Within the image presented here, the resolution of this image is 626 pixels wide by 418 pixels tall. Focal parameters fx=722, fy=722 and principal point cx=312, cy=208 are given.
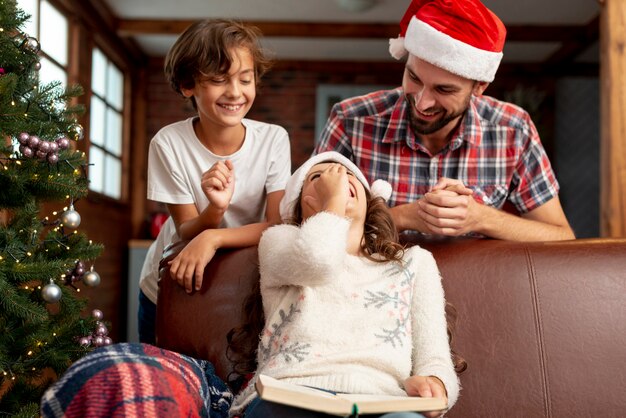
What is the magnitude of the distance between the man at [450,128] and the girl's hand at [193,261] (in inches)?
26.8

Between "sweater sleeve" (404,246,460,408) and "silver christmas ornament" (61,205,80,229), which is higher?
"silver christmas ornament" (61,205,80,229)

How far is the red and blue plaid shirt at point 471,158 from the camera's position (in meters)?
2.24

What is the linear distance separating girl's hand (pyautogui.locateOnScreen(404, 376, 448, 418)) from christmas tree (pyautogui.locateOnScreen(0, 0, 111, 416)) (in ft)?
3.10

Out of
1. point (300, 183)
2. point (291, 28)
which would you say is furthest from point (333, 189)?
point (291, 28)

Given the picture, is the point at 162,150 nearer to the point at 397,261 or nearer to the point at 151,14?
the point at 397,261

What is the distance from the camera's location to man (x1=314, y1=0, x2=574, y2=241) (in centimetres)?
213

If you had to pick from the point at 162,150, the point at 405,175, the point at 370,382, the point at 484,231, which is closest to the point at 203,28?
the point at 162,150

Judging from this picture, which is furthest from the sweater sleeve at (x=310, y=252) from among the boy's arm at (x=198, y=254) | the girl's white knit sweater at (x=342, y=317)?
the boy's arm at (x=198, y=254)

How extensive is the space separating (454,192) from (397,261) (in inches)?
12.3

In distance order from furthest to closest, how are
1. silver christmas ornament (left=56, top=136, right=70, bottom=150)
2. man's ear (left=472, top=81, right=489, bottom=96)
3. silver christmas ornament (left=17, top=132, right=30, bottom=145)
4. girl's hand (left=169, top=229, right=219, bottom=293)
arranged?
man's ear (left=472, top=81, right=489, bottom=96) → silver christmas ornament (left=56, top=136, right=70, bottom=150) → silver christmas ornament (left=17, top=132, right=30, bottom=145) → girl's hand (left=169, top=229, right=219, bottom=293)

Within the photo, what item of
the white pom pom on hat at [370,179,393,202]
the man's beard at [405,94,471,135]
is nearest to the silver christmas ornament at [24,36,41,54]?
the white pom pom on hat at [370,179,393,202]

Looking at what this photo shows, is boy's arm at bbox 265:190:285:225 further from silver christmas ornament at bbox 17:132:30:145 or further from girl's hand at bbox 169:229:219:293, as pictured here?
silver christmas ornament at bbox 17:132:30:145

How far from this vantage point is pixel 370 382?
4.67 feet

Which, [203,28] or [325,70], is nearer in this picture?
[203,28]
